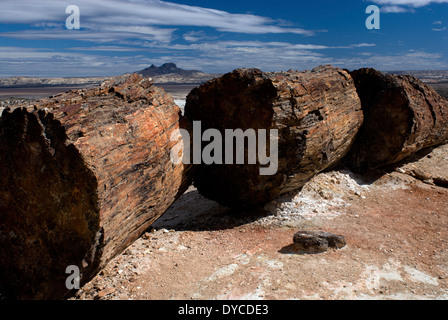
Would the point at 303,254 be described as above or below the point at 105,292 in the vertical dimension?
above

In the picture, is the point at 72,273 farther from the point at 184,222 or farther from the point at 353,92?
the point at 353,92

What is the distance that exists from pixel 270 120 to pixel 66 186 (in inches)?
122

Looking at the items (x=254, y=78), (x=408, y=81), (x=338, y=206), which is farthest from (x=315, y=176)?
(x=408, y=81)

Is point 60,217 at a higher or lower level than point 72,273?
higher

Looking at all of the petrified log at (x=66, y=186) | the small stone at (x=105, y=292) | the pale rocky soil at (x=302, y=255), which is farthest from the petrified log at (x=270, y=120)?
the small stone at (x=105, y=292)

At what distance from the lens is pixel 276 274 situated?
4508mm

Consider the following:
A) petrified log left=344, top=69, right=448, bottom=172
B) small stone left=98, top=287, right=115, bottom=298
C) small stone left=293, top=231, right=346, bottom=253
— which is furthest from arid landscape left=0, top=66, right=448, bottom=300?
petrified log left=344, top=69, right=448, bottom=172

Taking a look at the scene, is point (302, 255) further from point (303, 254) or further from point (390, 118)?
point (390, 118)

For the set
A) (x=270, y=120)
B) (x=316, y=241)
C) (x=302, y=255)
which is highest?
(x=270, y=120)

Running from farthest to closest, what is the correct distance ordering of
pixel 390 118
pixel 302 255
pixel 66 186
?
pixel 390 118 < pixel 302 255 < pixel 66 186

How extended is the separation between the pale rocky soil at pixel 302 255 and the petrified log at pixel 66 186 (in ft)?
1.85

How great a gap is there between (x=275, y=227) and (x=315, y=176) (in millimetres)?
1812

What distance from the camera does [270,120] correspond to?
5.69m

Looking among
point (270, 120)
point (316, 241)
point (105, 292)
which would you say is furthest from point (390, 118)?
point (105, 292)
